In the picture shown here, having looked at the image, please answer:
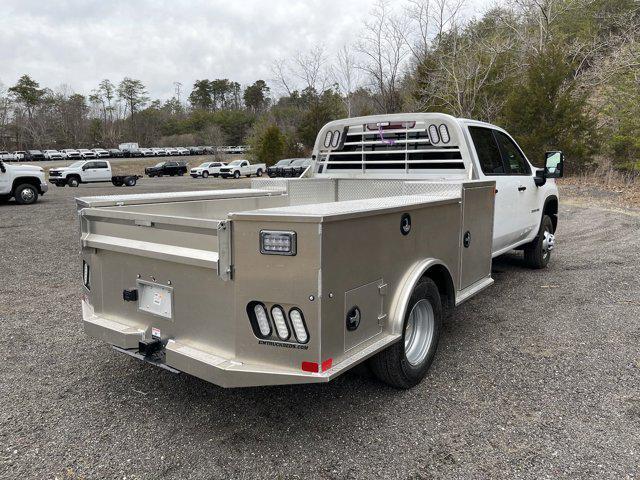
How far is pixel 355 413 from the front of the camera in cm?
342

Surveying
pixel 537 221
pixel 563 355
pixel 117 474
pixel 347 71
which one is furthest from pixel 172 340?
pixel 347 71

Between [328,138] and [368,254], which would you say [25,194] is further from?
[368,254]

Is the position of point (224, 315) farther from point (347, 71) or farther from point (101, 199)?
point (347, 71)

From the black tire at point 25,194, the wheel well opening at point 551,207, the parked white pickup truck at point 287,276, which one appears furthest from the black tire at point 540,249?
the black tire at point 25,194

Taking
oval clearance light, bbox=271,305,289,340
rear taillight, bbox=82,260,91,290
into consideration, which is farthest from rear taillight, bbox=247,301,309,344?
rear taillight, bbox=82,260,91,290

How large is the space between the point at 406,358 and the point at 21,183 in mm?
18027

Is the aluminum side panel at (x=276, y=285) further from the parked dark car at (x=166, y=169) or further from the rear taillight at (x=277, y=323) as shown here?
the parked dark car at (x=166, y=169)

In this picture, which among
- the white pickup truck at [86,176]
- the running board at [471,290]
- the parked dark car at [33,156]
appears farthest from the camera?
the parked dark car at [33,156]

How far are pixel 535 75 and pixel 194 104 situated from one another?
102m

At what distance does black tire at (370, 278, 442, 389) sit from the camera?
136 inches

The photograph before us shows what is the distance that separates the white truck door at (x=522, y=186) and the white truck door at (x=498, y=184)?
0.36 ft

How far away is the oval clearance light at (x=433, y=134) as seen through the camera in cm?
523

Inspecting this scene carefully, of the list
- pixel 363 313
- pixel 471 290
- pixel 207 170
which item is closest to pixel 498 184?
pixel 471 290

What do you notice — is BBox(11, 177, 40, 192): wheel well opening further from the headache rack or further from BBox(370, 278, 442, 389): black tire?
BBox(370, 278, 442, 389): black tire
